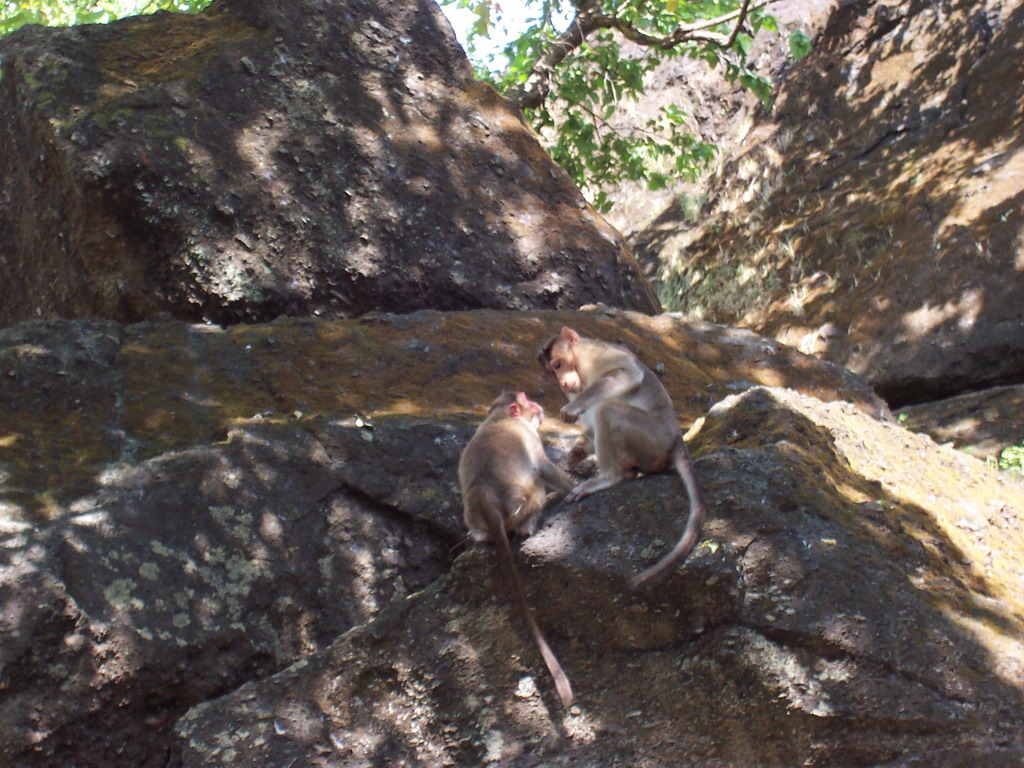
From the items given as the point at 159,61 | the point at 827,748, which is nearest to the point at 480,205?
the point at 159,61

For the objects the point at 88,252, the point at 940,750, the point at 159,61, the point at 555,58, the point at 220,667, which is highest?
the point at 555,58

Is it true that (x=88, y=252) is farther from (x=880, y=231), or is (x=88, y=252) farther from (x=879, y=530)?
(x=880, y=231)

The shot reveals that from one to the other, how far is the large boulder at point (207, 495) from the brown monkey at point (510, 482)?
0.42 metres

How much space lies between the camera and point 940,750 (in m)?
3.26

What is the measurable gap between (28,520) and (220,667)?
3.50ft

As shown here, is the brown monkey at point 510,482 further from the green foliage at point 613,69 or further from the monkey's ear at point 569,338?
the green foliage at point 613,69

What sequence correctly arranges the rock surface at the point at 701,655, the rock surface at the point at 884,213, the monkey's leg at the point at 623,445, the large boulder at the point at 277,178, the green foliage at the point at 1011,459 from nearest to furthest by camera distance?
the rock surface at the point at 701,655
the monkey's leg at the point at 623,445
the large boulder at the point at 277,178
the green foliage at the point at 1011,459
the rock surface at the point at 884,213

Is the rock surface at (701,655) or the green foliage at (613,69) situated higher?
the green foliage at (613,69)

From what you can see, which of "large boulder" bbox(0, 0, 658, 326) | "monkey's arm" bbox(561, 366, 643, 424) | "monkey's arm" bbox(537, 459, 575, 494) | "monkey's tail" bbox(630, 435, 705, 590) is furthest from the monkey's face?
"large boulder" bbox(0, 0, 658, 326)

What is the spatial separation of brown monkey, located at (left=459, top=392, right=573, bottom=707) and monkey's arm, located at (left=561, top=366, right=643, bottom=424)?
25cm

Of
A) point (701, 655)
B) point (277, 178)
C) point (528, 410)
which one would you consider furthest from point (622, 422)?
point (277, 178)

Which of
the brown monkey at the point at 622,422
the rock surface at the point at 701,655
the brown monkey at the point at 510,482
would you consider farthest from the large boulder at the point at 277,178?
the rock surface at the point at 701,655

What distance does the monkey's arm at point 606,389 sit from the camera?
4.82 metres

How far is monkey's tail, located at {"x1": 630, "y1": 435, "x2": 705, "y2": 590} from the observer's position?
3.67 metres
